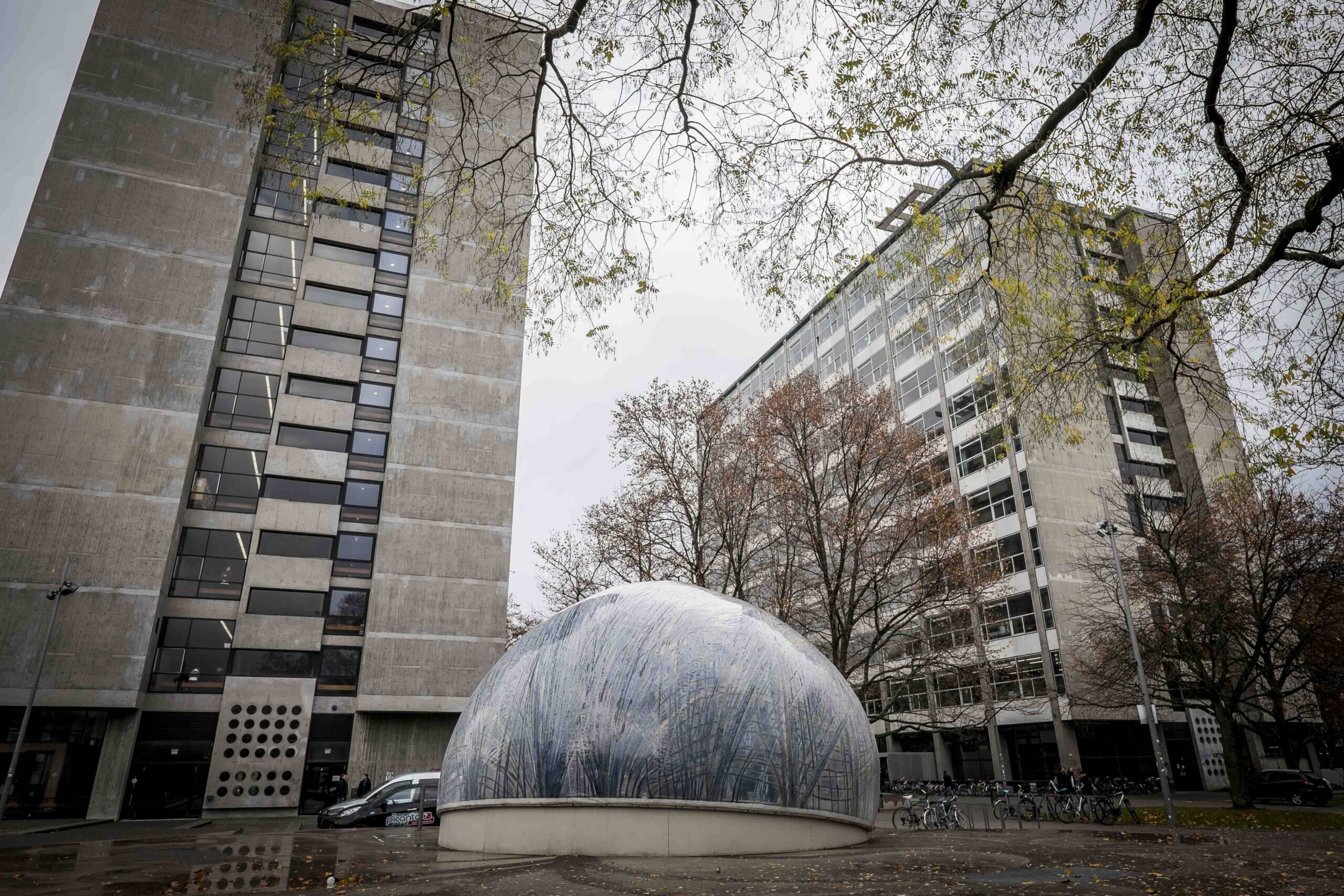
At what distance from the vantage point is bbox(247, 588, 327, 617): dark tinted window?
34500 mm

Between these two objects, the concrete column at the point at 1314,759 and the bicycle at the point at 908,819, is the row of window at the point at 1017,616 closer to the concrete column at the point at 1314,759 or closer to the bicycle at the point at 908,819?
the bicycle at the point at 908,819

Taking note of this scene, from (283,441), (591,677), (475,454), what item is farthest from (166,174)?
(591,677)

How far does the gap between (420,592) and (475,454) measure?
7.54 m

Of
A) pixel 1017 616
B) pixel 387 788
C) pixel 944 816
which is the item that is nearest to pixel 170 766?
pixel 387 788

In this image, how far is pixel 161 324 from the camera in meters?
35.4

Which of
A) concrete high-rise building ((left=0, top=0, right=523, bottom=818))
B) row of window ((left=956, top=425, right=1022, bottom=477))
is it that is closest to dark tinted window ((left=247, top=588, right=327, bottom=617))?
concrete high-rise building ((left=0, top=0, right=523, bottom=818))

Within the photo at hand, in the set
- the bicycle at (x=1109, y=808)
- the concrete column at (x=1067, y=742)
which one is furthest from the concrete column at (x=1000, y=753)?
the bicycle at (x=1109, y=808)

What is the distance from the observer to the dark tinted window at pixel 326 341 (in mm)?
38969

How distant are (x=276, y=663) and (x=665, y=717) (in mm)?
29571

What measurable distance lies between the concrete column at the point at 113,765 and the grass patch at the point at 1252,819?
37067mm

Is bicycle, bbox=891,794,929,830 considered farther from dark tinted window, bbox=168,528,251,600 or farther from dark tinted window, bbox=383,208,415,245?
dark tinted window, bbox=383,208,415,245

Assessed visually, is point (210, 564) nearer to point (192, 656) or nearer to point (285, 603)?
point (285, 603)

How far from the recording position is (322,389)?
38.8 meters

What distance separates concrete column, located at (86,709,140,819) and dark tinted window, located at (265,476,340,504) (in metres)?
10.5
